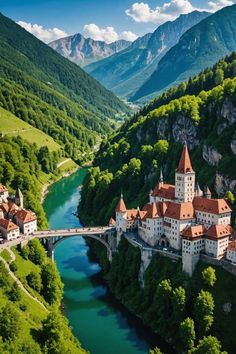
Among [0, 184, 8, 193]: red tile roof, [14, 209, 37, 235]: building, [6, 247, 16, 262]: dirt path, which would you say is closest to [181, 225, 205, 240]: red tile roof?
[6, 247, 16, 262]: dirt path

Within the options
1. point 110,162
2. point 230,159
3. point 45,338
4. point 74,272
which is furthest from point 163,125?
point 45,338

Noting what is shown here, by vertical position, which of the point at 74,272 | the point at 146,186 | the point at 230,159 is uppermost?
the point at 230,159

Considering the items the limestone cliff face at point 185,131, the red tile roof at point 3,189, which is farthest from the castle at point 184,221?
the limestone cliff face at point 185,131

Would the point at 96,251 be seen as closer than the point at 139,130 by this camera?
Yes

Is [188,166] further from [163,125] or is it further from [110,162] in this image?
[110,162]

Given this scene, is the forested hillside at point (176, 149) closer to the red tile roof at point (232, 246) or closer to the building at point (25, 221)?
the red tile roof at point (232, 246)

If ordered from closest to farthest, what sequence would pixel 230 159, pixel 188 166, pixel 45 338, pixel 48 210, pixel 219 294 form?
pixel 45 338 < pixel 219 294 < pixel 188 166 < pixel 230 159 < pixel 48 210
